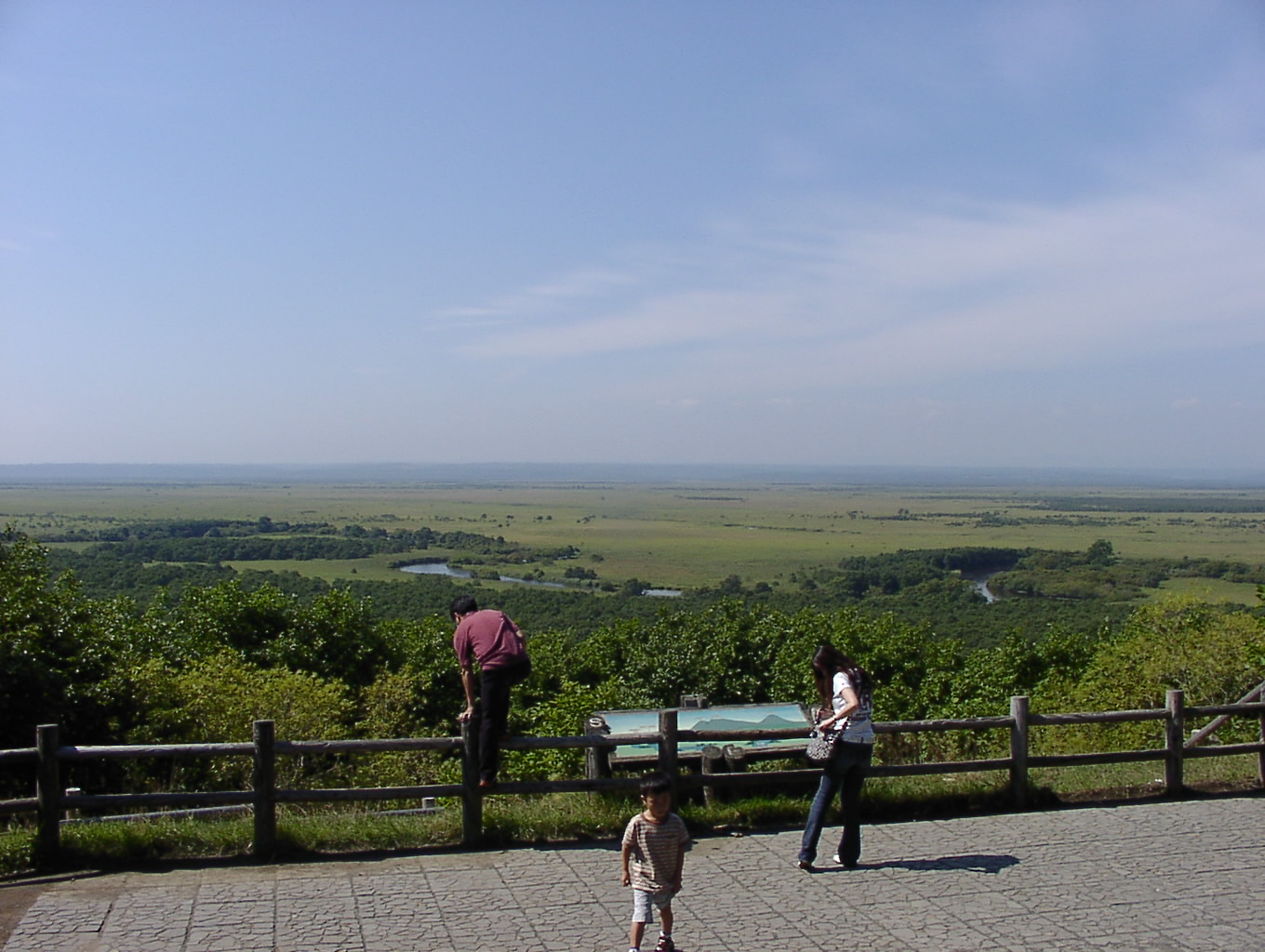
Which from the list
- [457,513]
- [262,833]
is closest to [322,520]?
[457,513]

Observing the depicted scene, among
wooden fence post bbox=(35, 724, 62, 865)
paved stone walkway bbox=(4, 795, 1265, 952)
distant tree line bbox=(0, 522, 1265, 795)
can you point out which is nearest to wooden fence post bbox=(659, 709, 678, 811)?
paved stone walkway bbox=(4, 795, 1265, 952)

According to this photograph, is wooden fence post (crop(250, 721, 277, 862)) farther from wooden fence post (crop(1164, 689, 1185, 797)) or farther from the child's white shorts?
wooden fence post (crop(1164, 689, 1185, 797))

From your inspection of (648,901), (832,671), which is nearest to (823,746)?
(832,671)

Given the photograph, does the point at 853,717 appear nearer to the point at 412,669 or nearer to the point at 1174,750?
the point at 1174,750

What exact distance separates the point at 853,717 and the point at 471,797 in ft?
10.5

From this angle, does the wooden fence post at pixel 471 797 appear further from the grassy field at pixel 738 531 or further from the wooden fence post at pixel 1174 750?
the grassy field at pixel 738 531

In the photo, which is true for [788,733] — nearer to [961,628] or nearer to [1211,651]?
[1211,651]

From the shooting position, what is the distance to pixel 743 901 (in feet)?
24.0

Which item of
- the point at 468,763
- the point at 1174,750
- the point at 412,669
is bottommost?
the point at 412,669

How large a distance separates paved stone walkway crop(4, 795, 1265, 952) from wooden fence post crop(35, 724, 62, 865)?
0.57m

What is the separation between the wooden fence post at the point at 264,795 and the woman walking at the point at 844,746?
420cm

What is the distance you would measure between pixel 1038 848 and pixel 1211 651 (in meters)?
15.1

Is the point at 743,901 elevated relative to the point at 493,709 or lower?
lower

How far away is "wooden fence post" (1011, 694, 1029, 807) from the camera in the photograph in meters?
9.66
